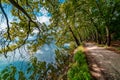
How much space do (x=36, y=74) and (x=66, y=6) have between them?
10546mm

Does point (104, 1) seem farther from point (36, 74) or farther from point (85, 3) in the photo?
point (36, 74)

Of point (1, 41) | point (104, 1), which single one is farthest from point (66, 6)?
point (1, 41)

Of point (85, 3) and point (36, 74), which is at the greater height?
point (85, 3)

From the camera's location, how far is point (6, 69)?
474 inches

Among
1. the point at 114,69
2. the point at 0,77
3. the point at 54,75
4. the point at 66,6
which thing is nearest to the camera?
the point at 114,69

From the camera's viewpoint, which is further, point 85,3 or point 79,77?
point 85,3

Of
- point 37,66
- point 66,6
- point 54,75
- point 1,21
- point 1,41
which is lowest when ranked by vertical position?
point 54,75

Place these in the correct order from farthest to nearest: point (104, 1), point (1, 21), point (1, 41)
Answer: point (104, 1)
point (1, 41)
point (1, 21)

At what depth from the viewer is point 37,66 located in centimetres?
1545

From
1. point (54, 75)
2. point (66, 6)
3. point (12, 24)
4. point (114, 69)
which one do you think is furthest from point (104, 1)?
point (114, 69)

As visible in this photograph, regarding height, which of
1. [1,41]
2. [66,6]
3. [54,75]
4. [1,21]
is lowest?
[54,75]

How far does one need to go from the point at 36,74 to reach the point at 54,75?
171cm

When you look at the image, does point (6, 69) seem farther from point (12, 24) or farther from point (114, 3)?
point (114, 3)

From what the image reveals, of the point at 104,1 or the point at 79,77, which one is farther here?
the point at 104,1
